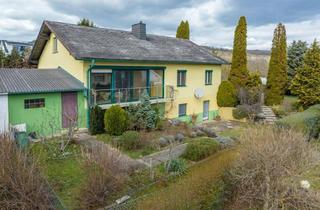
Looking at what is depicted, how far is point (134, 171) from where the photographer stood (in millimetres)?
9578

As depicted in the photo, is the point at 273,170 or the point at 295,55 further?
the point at 295,55

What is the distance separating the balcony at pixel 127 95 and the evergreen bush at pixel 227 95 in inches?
240

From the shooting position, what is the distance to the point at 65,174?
9.13m

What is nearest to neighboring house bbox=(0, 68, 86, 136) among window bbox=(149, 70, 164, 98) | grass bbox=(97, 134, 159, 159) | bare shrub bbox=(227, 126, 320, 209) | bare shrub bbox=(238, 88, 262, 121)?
grass bbox=(97, 134, 159, 159)

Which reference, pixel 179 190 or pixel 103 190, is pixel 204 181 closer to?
pixel 179 190

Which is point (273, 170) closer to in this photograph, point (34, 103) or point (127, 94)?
point (127, 94)

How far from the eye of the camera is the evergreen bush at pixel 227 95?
2316 cm

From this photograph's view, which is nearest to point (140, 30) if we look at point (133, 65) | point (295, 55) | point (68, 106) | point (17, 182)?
point (133, 65)

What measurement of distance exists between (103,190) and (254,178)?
4.33 metres

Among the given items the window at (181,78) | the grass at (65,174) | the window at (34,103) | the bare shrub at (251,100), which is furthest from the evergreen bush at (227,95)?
the window at (34,103)

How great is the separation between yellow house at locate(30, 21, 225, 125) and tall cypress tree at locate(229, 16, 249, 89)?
2.07m

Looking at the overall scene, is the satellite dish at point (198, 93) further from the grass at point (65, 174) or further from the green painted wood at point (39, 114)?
the grass at point (65, 174)

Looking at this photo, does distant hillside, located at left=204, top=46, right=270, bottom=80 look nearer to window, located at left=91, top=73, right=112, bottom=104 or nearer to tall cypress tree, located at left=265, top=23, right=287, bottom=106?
tall cypress tree, located at left=265, top=23, right=287, bottom=106

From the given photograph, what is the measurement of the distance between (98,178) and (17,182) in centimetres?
193
